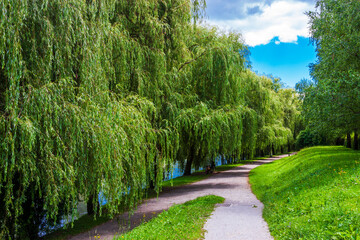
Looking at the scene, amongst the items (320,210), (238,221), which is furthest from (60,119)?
(320,210)

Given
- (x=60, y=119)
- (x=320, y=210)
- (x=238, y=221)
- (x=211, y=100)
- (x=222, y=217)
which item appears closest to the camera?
(x=60, y=119)

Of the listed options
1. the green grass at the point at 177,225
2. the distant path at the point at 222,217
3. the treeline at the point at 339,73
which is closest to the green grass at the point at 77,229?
the distant path at the point at 222,217

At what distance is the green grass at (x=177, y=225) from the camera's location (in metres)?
7.08

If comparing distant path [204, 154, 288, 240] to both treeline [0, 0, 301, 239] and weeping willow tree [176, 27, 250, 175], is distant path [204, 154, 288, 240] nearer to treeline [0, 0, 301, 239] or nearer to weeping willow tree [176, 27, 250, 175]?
treeline [0, 0, 301, 239]

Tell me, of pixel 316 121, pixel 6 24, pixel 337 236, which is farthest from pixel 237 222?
pixel 316 121

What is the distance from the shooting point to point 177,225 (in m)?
7.92

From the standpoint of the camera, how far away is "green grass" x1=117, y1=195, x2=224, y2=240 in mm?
7080

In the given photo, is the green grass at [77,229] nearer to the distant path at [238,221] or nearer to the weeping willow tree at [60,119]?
the weeping willow tree at [60,119]

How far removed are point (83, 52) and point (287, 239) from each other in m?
6.45

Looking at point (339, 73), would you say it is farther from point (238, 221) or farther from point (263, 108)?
point (263, 108)

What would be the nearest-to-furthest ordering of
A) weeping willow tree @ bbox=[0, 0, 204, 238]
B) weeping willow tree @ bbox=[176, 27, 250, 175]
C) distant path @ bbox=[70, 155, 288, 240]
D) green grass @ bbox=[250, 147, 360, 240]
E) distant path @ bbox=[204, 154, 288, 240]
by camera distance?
weeping willow tree @ bbox=[0, 0, 204, 238] < green grass @ bbox=[250, 147, 360, 240] < distant path @ bbox=[204, 154, 288, 240] < distant path @ bbox=[70, 155, 288, 240] < weeping willow tree @ bbox=[176, 27, 250, 175]

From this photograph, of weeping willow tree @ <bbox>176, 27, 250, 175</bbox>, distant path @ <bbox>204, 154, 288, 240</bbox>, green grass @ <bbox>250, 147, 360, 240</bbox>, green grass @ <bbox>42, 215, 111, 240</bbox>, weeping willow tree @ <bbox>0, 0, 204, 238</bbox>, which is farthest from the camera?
weeping willow tree @ <bbox>176, 27, 250, 175</bbox>

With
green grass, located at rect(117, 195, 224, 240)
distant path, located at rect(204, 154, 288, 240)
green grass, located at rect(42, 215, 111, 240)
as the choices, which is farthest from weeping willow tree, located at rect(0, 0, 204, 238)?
distant path, located at rect(204, 154, 288, 240)

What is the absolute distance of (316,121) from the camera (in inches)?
644
